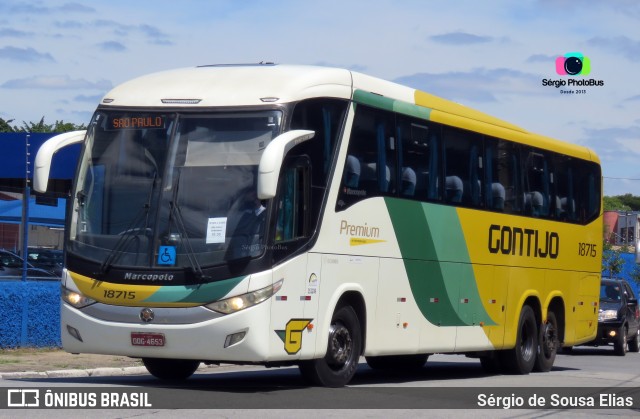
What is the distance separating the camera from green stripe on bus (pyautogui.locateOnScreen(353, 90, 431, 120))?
14.9 m

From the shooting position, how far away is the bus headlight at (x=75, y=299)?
1334 centimetres

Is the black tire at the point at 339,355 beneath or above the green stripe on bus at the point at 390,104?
beneath

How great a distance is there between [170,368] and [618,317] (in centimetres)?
1638

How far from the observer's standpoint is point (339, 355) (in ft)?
47.2

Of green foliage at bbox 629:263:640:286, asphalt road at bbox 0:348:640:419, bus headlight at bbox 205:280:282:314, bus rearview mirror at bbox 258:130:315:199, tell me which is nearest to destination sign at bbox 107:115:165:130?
bus rearview mirror at bbox 258:130:315:199

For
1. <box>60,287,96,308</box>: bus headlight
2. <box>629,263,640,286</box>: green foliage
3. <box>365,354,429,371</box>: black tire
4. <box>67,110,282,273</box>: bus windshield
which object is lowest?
<box>365,354,429,371</box>: black tire

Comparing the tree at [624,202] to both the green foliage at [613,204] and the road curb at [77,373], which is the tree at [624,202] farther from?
the road curb at [77,373]

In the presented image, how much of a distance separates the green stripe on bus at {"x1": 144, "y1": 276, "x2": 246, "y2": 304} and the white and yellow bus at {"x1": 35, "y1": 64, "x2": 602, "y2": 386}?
0.05 ft

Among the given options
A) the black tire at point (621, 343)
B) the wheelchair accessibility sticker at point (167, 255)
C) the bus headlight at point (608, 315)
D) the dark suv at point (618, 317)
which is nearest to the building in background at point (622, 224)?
the dark suv at point (618, 317)

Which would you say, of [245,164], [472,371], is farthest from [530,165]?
[245,164]

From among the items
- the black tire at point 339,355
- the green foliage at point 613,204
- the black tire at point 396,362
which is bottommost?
the black tire at point 396,362

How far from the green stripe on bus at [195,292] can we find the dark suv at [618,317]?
16.9 m

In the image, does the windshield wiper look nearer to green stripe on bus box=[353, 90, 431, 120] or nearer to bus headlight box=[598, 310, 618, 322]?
green stripe on bus box=[353, 90, 431, 120]

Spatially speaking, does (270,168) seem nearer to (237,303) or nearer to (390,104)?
(237,303)
